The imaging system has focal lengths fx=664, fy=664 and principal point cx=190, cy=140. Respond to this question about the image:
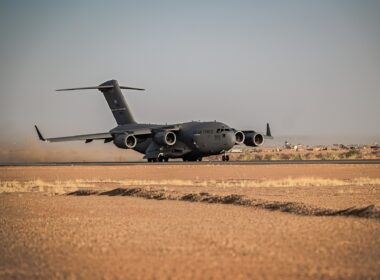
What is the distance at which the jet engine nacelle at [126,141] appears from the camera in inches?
2138

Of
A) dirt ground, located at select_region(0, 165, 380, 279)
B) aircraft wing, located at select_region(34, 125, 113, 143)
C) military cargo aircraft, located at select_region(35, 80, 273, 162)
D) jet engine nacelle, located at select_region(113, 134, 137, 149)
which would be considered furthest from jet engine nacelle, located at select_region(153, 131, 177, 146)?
dirt ground, located at select_region(0, 165, 380, 279)

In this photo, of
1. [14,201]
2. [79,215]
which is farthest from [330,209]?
[14,201]

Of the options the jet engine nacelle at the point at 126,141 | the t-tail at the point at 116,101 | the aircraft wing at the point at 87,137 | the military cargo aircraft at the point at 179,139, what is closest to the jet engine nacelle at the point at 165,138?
the military cargo aircraft at the point at 179,139

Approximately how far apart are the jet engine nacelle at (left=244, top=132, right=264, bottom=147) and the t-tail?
1222 cm

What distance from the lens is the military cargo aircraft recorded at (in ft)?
176

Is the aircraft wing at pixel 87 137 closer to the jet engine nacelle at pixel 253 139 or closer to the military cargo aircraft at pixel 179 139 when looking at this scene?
the military cargo aircraft at pixel 179 139

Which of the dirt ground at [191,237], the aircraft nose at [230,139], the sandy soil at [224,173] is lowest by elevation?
the dirt ground at [191,237]

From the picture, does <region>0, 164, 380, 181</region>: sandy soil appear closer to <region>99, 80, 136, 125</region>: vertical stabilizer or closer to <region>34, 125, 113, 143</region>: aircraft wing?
<region>34, 125, 113, 143</region>: aircraft wing

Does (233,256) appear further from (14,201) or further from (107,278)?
(14,201)

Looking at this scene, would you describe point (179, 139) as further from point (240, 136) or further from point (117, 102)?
point (117, 102)

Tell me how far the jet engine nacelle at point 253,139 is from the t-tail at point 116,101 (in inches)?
481

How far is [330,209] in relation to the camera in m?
16.3

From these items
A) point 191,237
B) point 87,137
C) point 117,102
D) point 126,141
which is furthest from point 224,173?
point 117,102

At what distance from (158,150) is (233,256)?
46.8m
